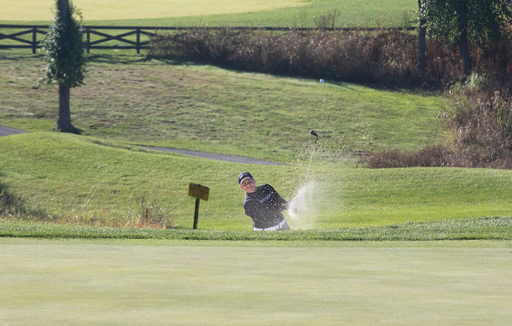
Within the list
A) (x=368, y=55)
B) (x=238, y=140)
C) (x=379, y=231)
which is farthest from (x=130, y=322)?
(x=368, y=55)

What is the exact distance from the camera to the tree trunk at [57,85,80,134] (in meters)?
39.5

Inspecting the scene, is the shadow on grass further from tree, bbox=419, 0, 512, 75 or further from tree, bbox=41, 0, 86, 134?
tree, bbox=41, 0, 86, 134

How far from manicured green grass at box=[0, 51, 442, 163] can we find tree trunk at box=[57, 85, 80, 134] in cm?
117

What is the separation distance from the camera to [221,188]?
25.7 metres

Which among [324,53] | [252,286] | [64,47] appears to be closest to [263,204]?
[252,286]

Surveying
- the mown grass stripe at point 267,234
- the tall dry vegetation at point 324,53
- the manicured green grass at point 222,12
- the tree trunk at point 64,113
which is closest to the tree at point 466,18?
the tall dry vegetation at point 324,53

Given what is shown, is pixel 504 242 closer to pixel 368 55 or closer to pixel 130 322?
pixel 130 322

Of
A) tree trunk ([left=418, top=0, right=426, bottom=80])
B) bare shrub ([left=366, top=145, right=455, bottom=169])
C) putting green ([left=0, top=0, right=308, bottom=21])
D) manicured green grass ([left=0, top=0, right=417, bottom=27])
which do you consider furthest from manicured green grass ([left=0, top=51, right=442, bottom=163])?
putting green ([left=0, top=0, right=308, bottom=21])

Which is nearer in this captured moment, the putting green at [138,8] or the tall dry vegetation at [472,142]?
the tall dry vegetation at [472,142]

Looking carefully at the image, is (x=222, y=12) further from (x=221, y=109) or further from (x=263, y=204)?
(x=263, y=204)

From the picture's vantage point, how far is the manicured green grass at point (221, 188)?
21.5m

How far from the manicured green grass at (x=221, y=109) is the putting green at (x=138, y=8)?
19.0 m

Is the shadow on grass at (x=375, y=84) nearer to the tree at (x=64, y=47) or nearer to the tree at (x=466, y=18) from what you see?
the tree at (x=466, y=18)

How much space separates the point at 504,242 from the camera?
12156 millimetres
